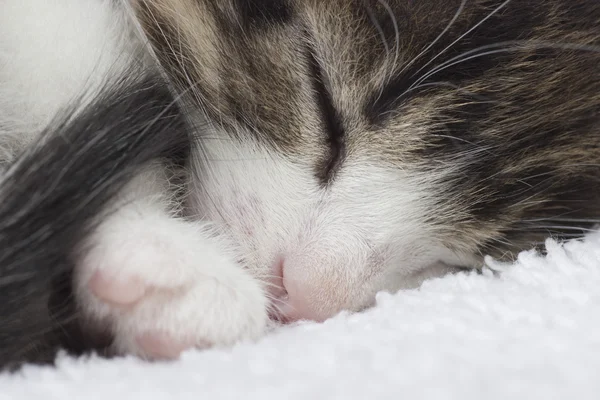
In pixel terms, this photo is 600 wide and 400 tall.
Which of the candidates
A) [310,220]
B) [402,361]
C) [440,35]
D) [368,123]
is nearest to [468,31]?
[440,35]

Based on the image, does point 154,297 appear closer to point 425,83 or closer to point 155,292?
point 155,292

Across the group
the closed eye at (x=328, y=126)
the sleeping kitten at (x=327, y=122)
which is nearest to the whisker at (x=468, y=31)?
the sleeping kitten at (x=327, y=122)

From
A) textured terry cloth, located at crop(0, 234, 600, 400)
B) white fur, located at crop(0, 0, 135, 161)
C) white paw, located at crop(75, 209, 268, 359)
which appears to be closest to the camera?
textured terry cloth, located at crop(0, 234, 600, 400)

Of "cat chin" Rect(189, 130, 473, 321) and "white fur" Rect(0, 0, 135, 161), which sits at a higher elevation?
"white fur" Rect(0, 0, 135, 161)

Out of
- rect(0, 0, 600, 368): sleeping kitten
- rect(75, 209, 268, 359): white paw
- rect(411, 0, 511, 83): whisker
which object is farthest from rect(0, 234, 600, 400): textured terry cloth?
rect(411, 0, 511, 83): whisker

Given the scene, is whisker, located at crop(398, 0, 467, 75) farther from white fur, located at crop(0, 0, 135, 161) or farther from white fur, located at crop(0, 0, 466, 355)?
white fur, located at crop(0, 0, 135, 161)

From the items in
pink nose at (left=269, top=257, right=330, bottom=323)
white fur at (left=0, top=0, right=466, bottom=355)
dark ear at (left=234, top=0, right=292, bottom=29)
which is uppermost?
dark ear at (left=234, top=0, right=292, bottom=29)

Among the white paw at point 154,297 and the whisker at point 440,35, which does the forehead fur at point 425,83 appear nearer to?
the whisker at point 440,35
